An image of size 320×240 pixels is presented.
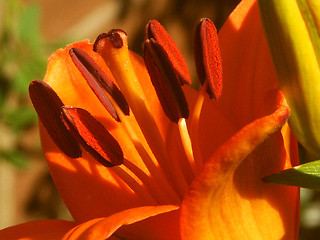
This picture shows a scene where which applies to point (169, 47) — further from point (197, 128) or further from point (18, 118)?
point (18, 118)

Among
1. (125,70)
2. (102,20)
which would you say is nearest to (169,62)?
(125,70)

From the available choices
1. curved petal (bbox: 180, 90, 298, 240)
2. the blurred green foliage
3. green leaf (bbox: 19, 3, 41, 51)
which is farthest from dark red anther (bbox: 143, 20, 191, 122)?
green leaf (bbox: 19, 3, 41, 51)

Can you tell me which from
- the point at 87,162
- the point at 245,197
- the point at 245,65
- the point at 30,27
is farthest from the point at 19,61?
the point at 245,197

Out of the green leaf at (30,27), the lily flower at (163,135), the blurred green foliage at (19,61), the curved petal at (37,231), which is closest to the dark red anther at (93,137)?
the lily flower at (163,135)

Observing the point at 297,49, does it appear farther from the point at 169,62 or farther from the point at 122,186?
the point at 122,186

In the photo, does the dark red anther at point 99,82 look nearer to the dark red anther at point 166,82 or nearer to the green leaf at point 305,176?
the dark red anther at point 166,82

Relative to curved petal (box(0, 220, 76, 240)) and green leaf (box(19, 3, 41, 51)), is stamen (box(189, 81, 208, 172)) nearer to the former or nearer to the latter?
curved petal (box(0, 220, 76, 240))
